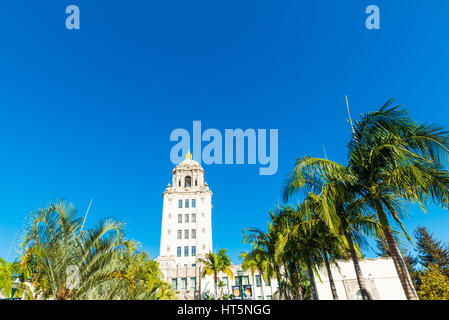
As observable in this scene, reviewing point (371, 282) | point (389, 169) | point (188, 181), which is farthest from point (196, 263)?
point (389, 169)

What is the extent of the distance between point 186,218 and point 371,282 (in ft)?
118

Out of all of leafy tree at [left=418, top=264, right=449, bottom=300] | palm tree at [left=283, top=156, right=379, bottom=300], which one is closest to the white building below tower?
leafy tree at [left=418, top=264, right=449, bottom=300]

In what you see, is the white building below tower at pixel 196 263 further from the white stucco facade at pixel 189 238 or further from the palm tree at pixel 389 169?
the palm tree at pixel 389 169

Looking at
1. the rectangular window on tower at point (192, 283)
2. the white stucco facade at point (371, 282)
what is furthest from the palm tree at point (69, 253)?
the rectangular window on tower at point (192, 283)

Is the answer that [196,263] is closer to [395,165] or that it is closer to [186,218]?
[186,218]

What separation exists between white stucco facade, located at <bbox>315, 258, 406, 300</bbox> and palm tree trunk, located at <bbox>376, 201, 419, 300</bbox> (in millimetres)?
22623

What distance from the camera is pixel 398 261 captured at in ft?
26.0

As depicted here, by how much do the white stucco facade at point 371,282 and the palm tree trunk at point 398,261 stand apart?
74.2 ft

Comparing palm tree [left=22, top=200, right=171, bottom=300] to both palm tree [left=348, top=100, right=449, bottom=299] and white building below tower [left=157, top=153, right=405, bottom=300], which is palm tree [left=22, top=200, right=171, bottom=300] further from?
white building below tower [left=157, top=153, right=405, bottom=300]
